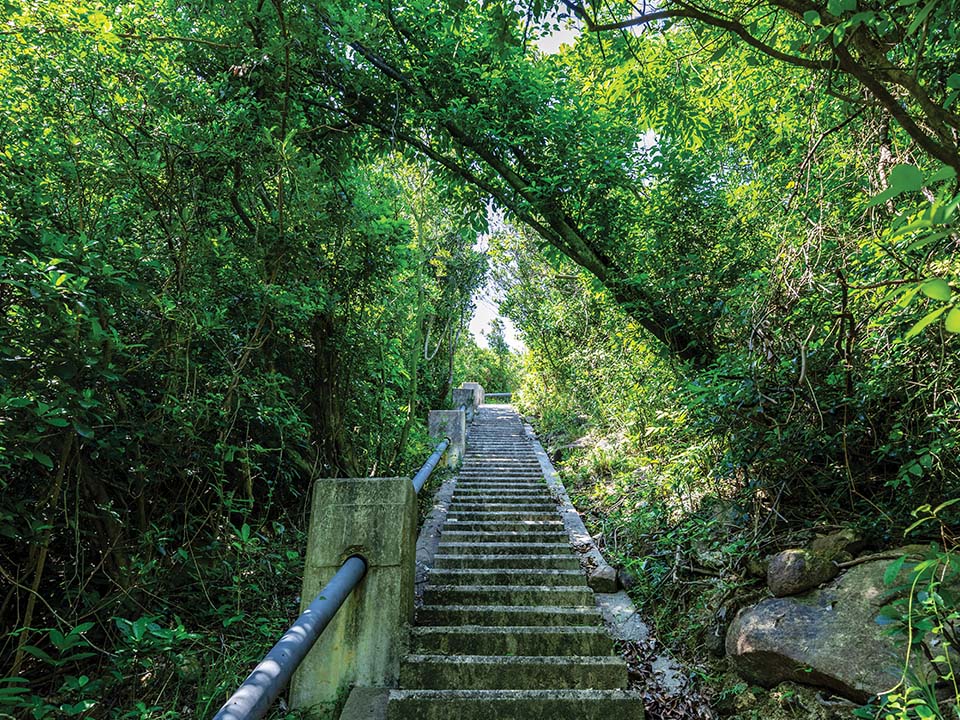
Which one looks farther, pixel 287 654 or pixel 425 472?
pixel 425 472

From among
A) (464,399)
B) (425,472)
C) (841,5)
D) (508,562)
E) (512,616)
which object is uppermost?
(841,5)

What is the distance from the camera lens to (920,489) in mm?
2572

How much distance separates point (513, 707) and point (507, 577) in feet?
4.63

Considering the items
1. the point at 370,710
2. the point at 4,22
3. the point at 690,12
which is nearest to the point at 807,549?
the point at 370,710

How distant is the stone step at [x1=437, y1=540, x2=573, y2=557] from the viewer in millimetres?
4242

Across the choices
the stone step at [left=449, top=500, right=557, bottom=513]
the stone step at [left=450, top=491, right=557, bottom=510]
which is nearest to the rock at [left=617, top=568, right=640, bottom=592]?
the stone step at [left=449, top=500, right=557, bottom=513]

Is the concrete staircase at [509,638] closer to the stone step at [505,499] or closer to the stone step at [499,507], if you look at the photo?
the stone step at [499,507]

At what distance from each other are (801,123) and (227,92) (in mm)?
4517

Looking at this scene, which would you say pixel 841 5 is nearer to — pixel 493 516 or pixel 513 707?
pixel 513 707

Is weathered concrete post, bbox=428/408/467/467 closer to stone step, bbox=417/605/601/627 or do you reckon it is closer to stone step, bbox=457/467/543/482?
stone step, bbox=457/467/543/482

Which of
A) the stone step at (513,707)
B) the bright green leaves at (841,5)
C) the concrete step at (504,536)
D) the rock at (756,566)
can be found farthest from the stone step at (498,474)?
the bright green leaves at (841,5)

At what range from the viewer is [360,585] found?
2561mm

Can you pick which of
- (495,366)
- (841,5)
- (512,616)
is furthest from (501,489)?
(495,366)

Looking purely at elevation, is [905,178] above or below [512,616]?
above
